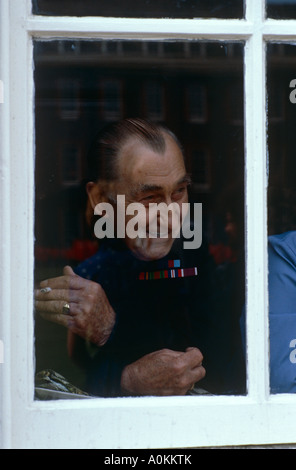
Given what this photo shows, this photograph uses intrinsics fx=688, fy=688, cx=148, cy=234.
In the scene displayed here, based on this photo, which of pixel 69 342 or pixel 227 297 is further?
pixel 227 297

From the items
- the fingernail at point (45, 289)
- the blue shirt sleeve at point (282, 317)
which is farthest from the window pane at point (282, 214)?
the fingernail at point (45, 289)

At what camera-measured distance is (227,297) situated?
2.14m

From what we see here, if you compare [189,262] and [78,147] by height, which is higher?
[78,147]

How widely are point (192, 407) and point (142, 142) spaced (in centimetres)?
81

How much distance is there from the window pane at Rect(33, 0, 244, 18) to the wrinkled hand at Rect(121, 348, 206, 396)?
37.5 inches

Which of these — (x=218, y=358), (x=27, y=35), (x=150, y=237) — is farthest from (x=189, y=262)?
(x=27, y=35)

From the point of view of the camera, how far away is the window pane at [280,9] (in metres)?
1.83

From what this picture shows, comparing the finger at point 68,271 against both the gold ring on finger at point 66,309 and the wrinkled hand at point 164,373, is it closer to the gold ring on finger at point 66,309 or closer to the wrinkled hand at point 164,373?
the gold ring on finger at point 66,309

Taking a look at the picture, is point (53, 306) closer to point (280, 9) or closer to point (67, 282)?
point (67, 282)

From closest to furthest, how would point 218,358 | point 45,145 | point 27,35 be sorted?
point 27,35
point 45,145
point 218,358

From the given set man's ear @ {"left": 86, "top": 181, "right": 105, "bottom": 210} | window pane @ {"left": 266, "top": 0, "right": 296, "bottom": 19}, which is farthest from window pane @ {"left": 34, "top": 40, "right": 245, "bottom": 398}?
window pane @ {"left": 266, "top": 0, "right": 296, "bottom": 19}

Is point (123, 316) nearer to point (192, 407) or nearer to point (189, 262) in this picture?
point (189, 262)

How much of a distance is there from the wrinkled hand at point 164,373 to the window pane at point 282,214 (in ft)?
0.77

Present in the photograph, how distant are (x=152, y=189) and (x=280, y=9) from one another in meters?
0.63
